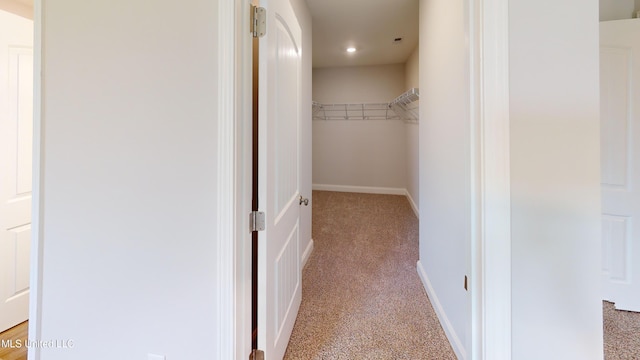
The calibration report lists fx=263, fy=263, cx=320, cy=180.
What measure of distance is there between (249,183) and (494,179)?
0.84 metres

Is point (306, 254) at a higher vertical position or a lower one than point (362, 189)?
lower

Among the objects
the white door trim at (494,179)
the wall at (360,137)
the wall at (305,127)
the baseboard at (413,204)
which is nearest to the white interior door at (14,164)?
the wall at (305,127)

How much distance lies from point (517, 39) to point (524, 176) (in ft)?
1.22

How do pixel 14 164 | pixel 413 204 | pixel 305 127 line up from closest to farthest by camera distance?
pixel 14 164 < pixel 305 127 < pixel 413 204

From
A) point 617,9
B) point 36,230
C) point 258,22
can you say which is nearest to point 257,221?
point 258,22

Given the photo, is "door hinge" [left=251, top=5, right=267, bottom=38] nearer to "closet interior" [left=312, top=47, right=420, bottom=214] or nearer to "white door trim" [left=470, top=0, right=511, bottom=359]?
"white door trim" [left=470, top=0, right=511, bottom=359]

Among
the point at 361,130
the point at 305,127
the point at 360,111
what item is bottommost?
the point at 305,127

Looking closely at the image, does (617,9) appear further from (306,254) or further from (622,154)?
(306,254)

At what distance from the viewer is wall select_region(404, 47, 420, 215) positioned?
13.9ft

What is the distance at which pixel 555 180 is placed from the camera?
0.71 m

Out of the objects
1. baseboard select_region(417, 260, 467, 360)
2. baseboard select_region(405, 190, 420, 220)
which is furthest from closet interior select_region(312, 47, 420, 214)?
baseboard select_region(417, 260, 467, 360)

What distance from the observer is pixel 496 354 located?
72cm

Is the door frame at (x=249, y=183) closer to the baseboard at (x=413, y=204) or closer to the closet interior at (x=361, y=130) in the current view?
the baseboard at (x=413, y=204)

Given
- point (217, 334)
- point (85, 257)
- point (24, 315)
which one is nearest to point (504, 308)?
point (217, 334)
